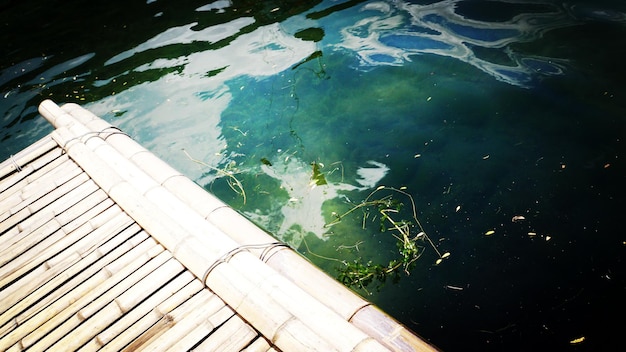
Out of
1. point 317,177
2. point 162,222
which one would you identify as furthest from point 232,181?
point 162,222

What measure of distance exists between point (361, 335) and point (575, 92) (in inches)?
143

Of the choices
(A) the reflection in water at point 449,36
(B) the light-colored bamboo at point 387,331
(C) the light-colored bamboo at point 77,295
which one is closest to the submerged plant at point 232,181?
(C) the light-colored bamboo at point 77,295

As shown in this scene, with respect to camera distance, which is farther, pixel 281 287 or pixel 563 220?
pixel 563 220

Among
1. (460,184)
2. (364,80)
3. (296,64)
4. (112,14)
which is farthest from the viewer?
(112,14)

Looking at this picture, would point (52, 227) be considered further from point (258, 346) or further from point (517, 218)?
point (517, 218)

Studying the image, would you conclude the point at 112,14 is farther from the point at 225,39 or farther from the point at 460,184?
the point at 460,184

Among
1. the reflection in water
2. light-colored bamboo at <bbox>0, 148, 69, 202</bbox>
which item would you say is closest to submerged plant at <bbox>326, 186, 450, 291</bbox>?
the reflection in water

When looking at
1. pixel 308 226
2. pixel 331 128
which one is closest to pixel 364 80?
pixel 331 128

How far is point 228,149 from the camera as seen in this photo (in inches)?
167

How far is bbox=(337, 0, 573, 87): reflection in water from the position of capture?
13.6ft

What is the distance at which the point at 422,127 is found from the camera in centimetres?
384

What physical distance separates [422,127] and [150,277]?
3.02m

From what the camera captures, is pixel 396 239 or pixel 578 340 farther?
pixel 396 239

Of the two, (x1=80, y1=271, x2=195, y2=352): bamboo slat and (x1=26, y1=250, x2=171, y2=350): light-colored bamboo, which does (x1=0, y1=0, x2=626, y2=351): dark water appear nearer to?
(x1=80, y1=271, x2=195, y2=352): bamboo slat
